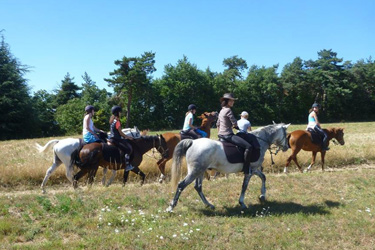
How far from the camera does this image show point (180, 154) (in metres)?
7.18

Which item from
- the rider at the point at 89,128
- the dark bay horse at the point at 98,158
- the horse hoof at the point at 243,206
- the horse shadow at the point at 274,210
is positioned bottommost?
the horse shadow at the point at 274,210

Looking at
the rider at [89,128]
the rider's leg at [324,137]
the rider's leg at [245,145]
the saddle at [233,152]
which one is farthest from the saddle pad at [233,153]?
the rider's leg at [324,137]

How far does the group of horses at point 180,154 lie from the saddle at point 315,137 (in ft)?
0.47

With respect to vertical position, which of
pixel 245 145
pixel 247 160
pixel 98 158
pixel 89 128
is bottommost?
pixel 98 158

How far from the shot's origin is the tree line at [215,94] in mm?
42875

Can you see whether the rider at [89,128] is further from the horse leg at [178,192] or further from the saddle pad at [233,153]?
the saddle pad at [233,153]

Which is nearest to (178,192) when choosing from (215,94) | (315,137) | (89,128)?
(89,128)

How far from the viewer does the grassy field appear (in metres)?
5.52

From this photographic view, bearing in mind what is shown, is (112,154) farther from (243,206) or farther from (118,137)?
(243,206)

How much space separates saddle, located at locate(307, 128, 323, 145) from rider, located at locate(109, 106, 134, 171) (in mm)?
8124

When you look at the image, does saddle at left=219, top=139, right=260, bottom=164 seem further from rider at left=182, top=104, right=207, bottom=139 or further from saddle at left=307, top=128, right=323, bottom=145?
saddle at left=307, top=128, right=323, bottom=145

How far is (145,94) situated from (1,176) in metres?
35.5

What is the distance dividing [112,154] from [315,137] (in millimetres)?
8841

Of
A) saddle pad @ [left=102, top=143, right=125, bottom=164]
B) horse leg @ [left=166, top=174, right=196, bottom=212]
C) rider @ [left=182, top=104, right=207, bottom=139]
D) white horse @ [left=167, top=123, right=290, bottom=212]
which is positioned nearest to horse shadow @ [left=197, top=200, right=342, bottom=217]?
white horse @ [left=167, top=123, right=290, bottom=212]
